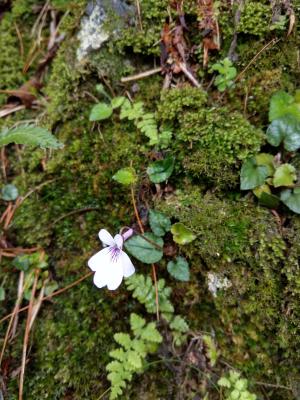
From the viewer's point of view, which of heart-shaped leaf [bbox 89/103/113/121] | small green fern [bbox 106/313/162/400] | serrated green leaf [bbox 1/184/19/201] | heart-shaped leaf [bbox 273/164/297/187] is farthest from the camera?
serrated green leaf [bbox 1/184/19/201]

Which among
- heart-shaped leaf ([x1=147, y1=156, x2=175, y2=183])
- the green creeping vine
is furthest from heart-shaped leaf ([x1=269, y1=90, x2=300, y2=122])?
heart-shaped leaf ([x1=147, y1=156, x2=175, y2=183])

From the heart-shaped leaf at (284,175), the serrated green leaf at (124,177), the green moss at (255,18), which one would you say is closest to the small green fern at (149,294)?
the serrated green leaf at (124,177)

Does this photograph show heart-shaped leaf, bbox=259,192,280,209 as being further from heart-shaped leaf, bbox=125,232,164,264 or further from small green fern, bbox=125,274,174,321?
small green fern, bbox=125,274,174,321

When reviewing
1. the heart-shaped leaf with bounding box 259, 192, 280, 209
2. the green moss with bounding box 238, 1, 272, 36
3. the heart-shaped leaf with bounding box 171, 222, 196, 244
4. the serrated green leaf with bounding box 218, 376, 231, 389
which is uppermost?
the green moss with bounding box 238, 1, 272, 36

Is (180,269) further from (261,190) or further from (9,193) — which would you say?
(9,193)

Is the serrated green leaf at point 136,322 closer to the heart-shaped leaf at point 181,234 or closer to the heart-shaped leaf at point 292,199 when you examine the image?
the heart-shaped leaf at point 181,234
